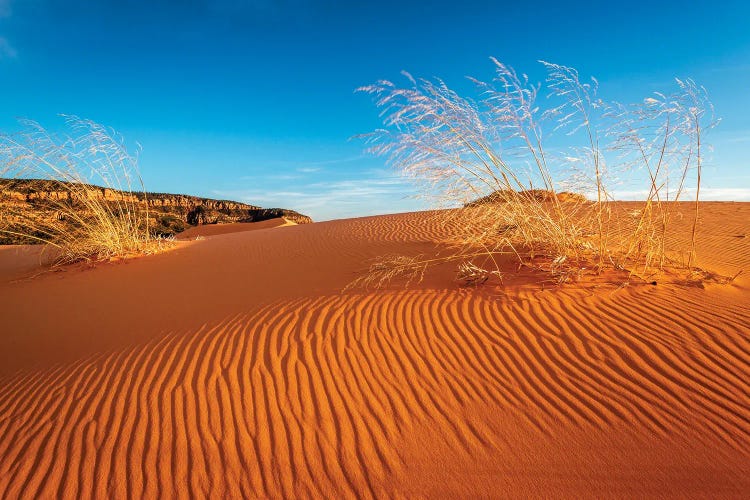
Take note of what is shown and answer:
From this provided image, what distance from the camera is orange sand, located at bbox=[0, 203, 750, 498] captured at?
2.45 m

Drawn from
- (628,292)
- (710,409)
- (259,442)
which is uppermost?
(628,292)

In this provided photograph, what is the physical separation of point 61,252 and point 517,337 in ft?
31.6

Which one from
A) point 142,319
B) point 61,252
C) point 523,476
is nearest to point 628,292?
point 523,476

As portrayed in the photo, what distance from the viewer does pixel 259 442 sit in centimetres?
273

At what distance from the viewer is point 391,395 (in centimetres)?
310

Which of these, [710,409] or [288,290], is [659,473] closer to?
[710,409]

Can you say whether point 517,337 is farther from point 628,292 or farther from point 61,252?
point 61,252

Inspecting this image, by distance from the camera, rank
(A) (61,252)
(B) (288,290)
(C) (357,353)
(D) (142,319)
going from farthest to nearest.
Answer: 1. (A) (61,252)
2. (B) (288,290)
3. (D) (142,319)
4. (C) (357,353)

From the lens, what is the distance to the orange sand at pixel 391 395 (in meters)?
2.45

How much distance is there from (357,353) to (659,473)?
7.43 ft

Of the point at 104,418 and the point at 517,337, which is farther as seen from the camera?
the point at 517,337

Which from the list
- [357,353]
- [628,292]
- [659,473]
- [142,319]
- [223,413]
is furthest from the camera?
[142,319]

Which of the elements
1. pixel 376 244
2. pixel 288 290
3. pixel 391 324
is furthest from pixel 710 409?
pixel 376 244

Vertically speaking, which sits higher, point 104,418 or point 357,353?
point 357,353
